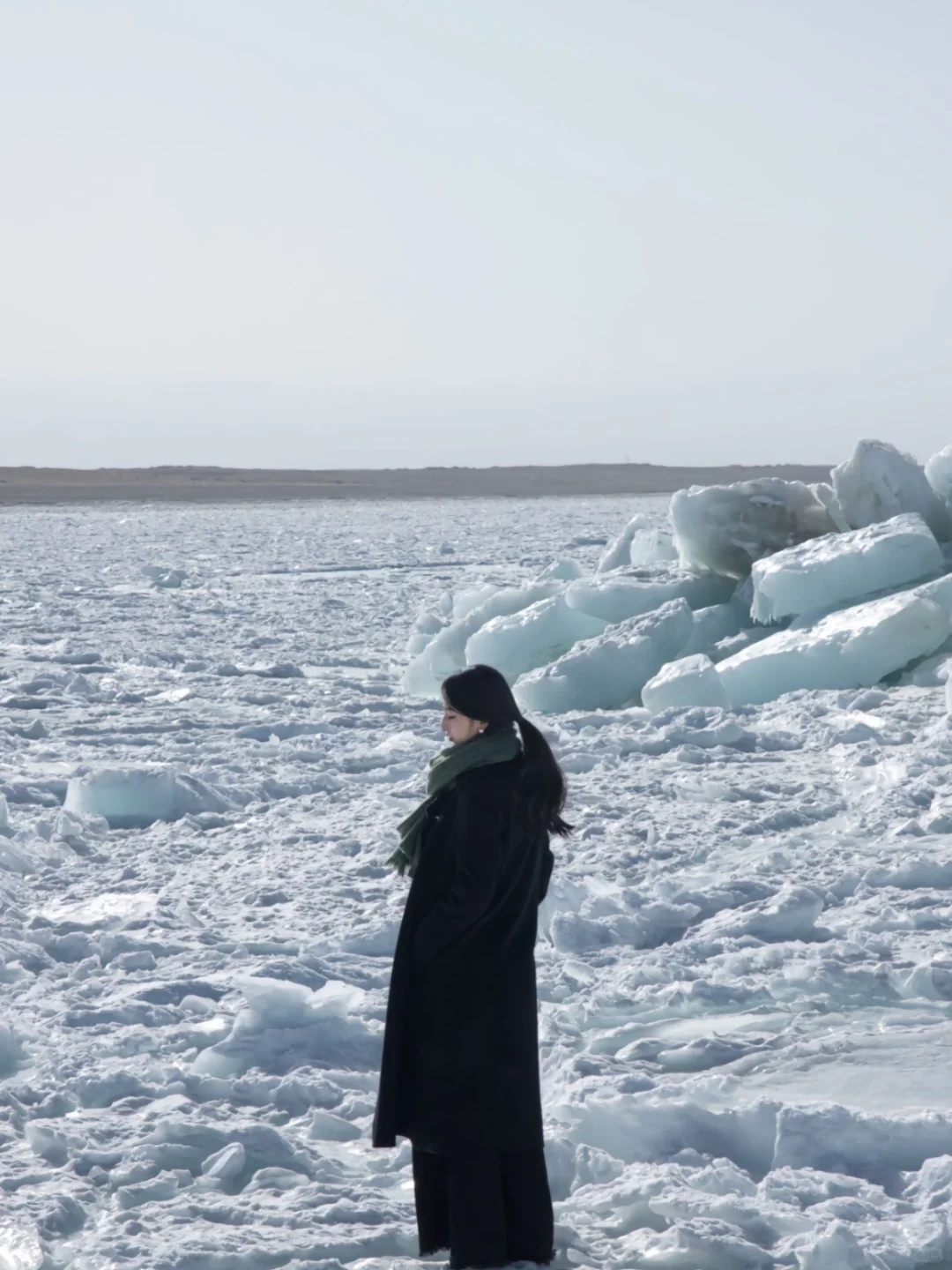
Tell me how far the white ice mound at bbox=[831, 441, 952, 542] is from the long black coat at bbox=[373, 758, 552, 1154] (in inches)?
327

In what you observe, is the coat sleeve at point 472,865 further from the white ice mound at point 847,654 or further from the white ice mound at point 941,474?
the white ice mound at point 941,474

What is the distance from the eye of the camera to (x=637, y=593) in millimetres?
10742

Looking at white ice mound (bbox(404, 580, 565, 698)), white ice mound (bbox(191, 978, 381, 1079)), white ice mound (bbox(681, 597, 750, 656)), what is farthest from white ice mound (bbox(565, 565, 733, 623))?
white ice mound (bbox(191, 978, 381, 1079))

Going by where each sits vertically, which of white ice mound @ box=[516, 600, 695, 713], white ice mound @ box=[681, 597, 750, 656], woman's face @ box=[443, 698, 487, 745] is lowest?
white ice mound @ box=[516, 600, 695, 713]

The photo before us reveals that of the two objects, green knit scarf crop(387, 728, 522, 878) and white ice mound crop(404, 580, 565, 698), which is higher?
green knit scarf crop(387, 728, 522, 878)

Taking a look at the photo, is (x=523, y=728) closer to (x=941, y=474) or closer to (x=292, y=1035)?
(x=292, y=1035)

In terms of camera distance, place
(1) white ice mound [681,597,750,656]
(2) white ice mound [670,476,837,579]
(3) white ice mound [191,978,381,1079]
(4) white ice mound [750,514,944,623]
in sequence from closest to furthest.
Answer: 1. (3) white ice mound [191,978,381,1079]
2. (4) white ice mound [750,514,944,623]
3. (1) white ice mound [681,597,750,656]
4. (2) white ice mound [670,476,837,579]

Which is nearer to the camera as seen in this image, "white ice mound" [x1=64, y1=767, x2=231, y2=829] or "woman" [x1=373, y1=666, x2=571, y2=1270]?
"woman" [x1=373, y1=666, x2=571, y2=1270]

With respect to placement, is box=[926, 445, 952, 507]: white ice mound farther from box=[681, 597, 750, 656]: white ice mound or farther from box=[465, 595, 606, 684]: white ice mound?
box=[465, 595, 606, 684]: white ice mound

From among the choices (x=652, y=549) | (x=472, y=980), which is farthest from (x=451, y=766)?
(x=652, y=549)

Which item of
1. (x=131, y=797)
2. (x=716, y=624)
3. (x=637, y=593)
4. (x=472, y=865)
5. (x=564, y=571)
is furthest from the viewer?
(x=564, y=571)

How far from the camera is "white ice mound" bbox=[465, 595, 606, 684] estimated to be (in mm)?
10328

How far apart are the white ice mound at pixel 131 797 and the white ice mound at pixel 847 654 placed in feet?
11.8

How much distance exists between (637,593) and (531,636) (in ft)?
3.05
